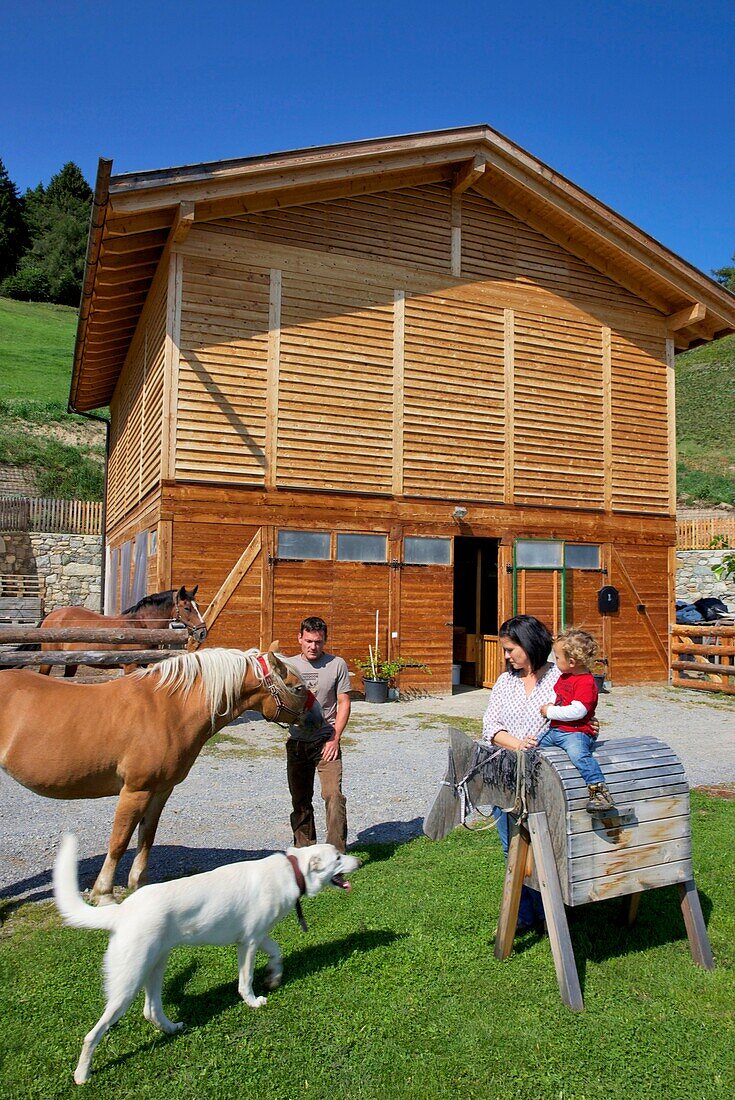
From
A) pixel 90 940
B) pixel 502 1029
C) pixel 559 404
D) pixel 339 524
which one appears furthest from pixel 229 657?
pixel 559 404

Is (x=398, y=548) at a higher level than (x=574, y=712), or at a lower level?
higher

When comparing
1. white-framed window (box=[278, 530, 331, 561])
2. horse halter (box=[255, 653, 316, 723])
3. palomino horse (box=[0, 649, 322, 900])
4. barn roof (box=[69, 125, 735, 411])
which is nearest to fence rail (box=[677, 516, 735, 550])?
barn roof (box=[69, 125, 735, 411])

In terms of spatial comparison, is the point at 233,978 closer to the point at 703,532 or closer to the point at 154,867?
Answer: the point at 154,867

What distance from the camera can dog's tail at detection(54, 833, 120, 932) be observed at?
279cm

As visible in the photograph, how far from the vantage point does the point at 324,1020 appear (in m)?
3.18

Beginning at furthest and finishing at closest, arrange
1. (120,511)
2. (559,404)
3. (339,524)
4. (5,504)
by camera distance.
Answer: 1. (5,504)
2. (120,511)
3. (559,404)
4. (339,524)

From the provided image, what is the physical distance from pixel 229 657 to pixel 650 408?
536 inches

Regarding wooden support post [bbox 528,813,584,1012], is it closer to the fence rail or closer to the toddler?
the toddler

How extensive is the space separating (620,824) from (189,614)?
25.9 ft

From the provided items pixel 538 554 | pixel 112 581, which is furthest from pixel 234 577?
pixel 112 581

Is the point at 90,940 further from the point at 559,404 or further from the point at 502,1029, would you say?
the point at 559,404

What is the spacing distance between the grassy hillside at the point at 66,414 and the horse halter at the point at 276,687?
30.1 metres

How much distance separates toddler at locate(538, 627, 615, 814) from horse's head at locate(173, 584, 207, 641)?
7.08 meters

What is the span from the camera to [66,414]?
3966 centimetres
